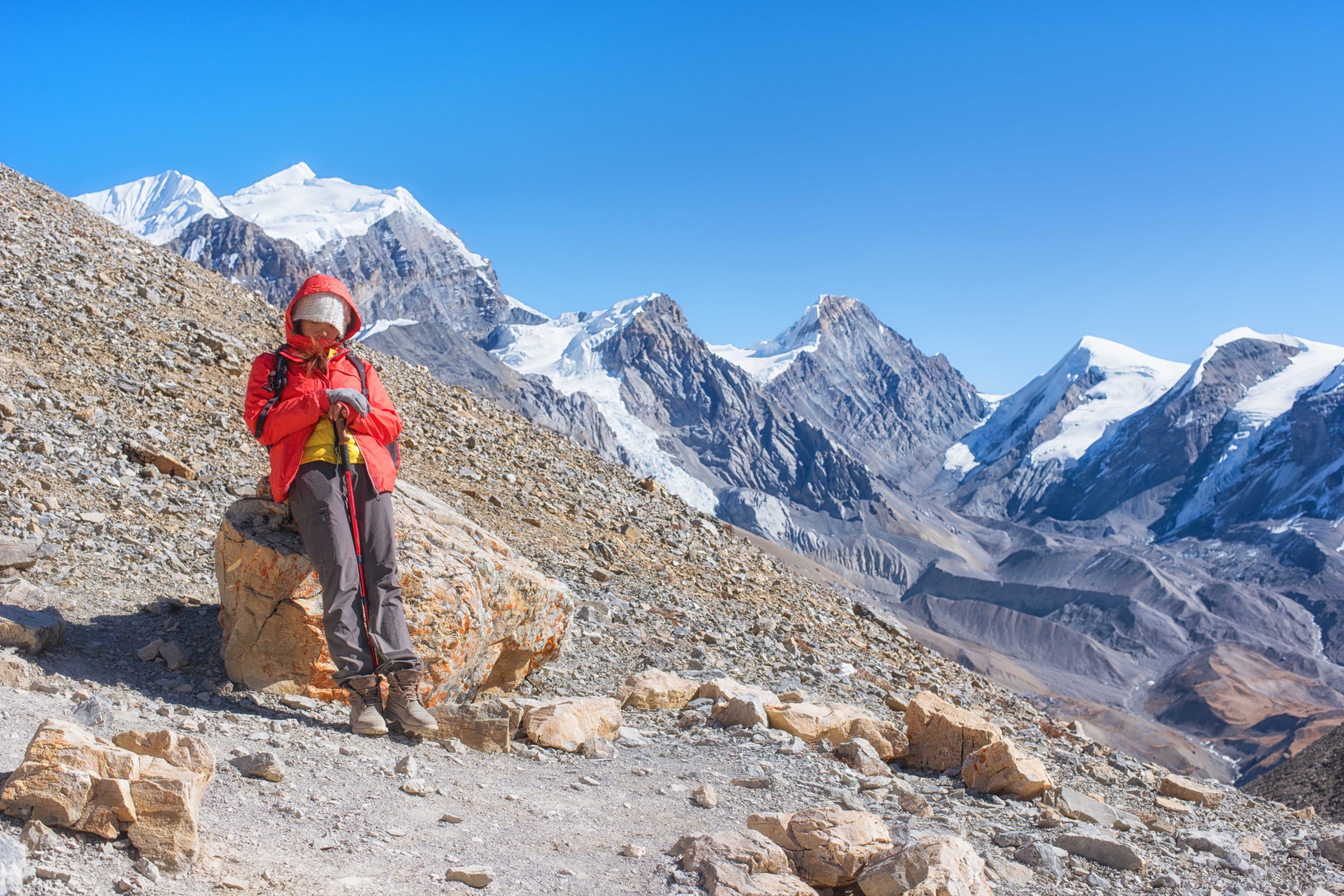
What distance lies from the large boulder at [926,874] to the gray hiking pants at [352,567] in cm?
280

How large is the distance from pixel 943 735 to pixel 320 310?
5354 millimetres

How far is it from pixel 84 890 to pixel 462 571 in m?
3.39

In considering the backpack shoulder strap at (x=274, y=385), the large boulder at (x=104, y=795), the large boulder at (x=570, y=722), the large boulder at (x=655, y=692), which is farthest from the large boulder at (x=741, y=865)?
the backpack shoulder strap at (x=274, y=385)

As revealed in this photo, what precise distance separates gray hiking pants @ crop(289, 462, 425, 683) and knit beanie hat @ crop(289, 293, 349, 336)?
35.4 inches

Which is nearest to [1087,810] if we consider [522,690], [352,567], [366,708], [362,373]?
[522,690]

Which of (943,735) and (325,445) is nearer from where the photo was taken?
(325,445)

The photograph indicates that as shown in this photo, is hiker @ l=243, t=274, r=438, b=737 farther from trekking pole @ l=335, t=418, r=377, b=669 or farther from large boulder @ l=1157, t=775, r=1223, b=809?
large boulder @ l=1157, t=775, r=1223, b=809

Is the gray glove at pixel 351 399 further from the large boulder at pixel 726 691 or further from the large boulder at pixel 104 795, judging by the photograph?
the large boulder at pixel 726 691

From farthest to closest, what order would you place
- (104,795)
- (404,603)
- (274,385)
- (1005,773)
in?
(1005,773)
(404,603)
(274,385)
(104,795)

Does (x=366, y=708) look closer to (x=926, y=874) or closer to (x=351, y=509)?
(x=351, y=509)

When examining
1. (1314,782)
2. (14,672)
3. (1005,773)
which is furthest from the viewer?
(1314,782)

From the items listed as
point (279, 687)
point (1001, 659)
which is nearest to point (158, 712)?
point (279, 687)

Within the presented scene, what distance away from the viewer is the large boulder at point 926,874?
3.72m

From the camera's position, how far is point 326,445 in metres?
5.14
